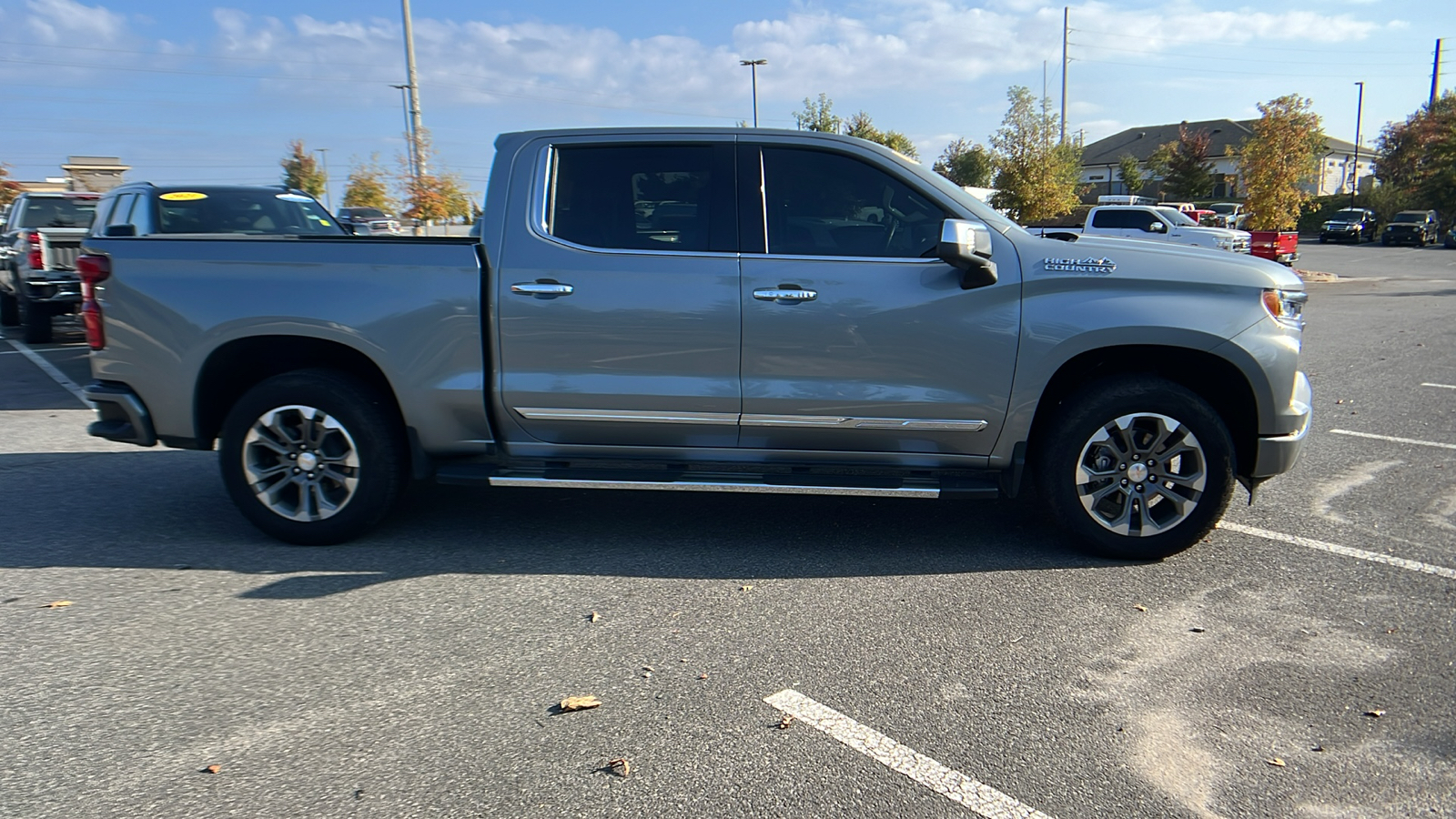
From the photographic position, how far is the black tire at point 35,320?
40.1ft

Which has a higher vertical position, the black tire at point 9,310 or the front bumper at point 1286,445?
the black tire at point 9,310

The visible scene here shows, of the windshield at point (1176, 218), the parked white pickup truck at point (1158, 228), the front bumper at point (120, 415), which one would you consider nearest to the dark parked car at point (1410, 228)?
the parked white pickup truck at point (1158, 228)

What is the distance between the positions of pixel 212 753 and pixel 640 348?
237 centimetres

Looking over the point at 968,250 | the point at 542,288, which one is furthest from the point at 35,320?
the point at 968,250

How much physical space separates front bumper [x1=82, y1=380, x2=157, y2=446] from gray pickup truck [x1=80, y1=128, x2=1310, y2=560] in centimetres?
2

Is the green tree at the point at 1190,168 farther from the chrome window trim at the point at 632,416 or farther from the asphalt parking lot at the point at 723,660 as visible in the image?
the chrome window trim at the point at 632,416

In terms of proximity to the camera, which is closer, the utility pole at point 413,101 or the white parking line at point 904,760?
the white parking line at point 904,760

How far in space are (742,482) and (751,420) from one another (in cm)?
31

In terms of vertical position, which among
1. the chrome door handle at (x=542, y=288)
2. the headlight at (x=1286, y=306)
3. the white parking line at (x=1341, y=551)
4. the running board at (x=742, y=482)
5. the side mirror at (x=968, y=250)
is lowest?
the white parking line at (x=1341, y=551)

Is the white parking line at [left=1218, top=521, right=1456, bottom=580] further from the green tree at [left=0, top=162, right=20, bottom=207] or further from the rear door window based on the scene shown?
the green tree at [left=0, top=162, right=20, bottom=207]

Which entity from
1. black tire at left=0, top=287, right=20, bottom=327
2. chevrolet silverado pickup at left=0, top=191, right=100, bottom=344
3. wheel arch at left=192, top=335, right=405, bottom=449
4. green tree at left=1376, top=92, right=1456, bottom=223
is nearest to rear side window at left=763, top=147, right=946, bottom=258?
wheel arch at left=192, top=335, right=405, bottom=449

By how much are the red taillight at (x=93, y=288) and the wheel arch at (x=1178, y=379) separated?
4.49 m

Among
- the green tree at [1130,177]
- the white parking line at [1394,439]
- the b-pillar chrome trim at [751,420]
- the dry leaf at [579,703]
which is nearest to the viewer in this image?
the dry leaf at [579,703]

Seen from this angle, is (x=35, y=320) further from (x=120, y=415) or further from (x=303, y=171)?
(x=303, y=171)
